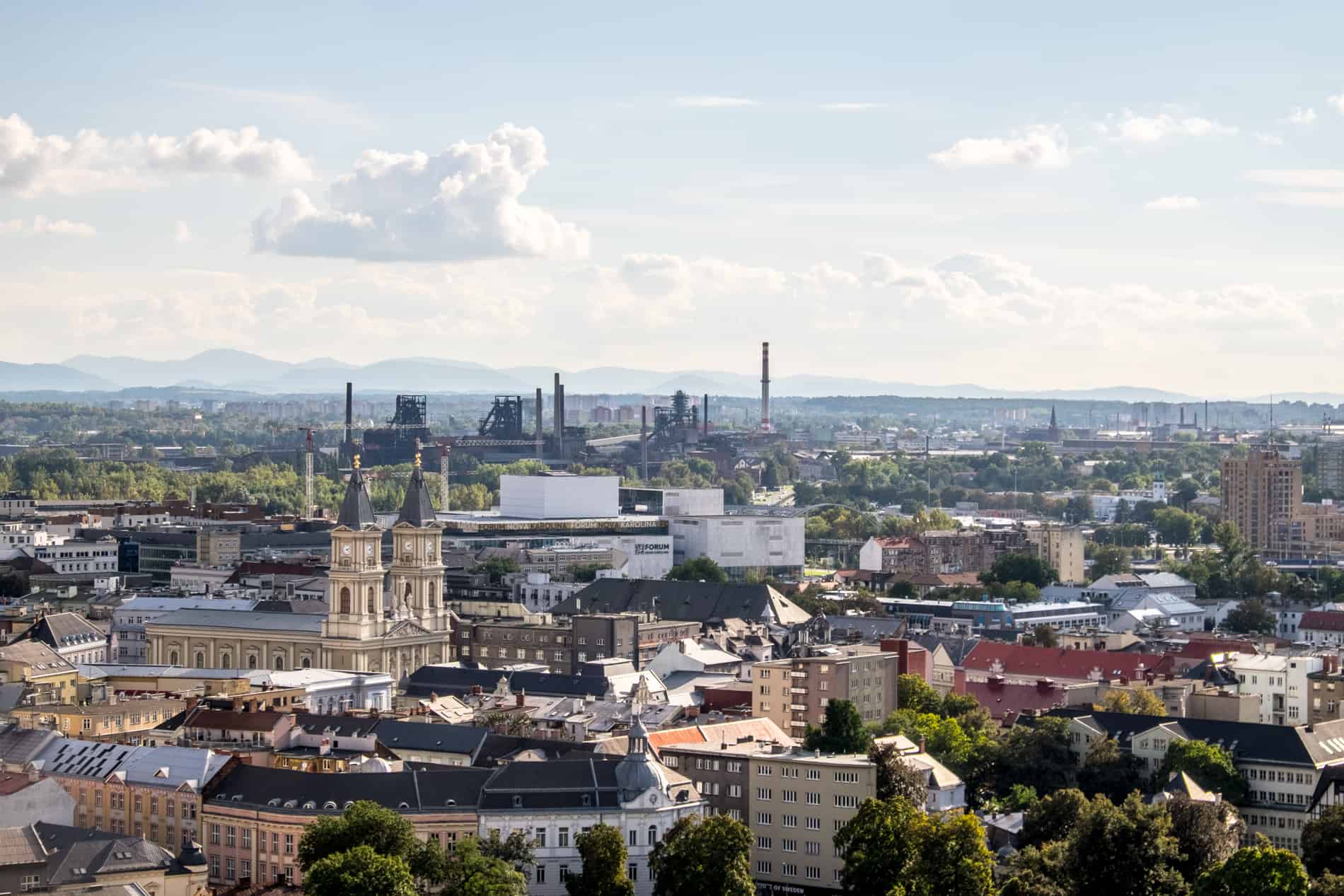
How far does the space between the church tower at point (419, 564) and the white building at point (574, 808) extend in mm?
40015

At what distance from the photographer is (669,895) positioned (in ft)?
202

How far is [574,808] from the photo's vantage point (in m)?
64.0

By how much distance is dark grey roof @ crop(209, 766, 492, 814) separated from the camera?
6431 cm

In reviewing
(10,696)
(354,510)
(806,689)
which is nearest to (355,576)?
(354,510)

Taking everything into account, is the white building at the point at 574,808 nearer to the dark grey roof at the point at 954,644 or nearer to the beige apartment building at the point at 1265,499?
the dark grey roof at the point at 954,644

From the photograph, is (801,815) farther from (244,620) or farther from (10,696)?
(244,620)

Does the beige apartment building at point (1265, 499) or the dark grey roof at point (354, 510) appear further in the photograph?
the beige apartment building at point (1265, 499)

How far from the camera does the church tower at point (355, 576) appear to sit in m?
101

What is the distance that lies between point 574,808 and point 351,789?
18.7 ft

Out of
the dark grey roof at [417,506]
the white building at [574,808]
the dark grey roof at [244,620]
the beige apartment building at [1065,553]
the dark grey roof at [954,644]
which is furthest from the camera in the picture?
the beige apartment building at [1065,553]

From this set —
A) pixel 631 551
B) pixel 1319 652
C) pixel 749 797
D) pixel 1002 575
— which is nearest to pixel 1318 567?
pixel 1002 575

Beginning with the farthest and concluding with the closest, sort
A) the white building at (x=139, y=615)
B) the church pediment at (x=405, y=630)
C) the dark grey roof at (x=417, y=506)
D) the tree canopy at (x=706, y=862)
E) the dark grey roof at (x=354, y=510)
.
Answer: the dark grey roof at (x=417, y=506) → the white building at (x=139, y=615) → the dark grey roof at (x=354, y=510) → the church pediment at (x=405, y=630) → the tree canopy at (x=706, y=862)

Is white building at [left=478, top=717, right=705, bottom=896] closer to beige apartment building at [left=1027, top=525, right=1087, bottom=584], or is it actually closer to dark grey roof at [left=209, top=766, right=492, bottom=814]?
dark grey roof at [left=209, top=766, right=492, bottom=814]

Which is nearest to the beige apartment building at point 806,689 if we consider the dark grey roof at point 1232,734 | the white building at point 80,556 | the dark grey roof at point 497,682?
the dark grey roof at point 497,682
